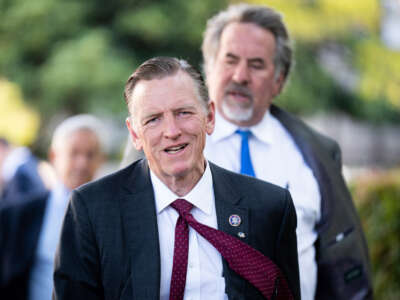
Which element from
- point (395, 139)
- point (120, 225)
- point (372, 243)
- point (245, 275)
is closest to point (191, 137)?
point (120, 225)

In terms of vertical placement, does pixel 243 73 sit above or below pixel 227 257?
above

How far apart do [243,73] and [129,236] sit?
51.4 inches

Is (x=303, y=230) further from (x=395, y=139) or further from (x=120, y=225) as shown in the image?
(x=395, y=139)

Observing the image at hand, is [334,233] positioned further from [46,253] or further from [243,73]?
[46,253]

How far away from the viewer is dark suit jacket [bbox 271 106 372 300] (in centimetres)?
298

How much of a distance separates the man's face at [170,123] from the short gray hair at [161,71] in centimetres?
2

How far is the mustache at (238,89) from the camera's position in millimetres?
3051

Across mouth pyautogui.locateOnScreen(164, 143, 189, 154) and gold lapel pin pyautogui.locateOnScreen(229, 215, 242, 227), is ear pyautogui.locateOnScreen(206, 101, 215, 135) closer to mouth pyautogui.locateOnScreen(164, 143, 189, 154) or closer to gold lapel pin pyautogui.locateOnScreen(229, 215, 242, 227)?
mouth pyautogui.locateOnScreen(164, 143, 189, 154)

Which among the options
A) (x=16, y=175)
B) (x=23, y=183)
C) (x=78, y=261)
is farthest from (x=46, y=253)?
(x=16, y=175)

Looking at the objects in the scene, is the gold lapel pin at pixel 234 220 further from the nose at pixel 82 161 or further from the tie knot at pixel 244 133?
the nose at pixel 82 161

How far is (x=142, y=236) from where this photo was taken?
207 cm

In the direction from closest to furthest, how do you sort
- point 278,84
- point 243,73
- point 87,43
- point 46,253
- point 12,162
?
point 243,73
point 278,84
point 46,253
point 12,162
point 87,43

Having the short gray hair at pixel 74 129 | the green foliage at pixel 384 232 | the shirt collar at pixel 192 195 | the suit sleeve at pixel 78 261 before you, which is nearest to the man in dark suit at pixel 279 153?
the shirt collar at pixel 192 195

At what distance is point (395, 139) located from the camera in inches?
1018
